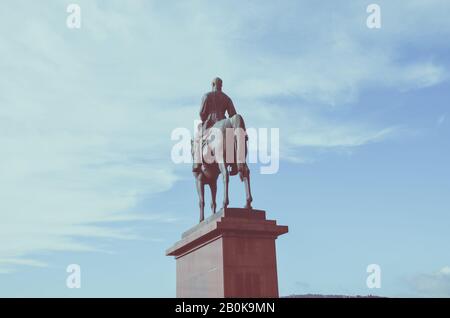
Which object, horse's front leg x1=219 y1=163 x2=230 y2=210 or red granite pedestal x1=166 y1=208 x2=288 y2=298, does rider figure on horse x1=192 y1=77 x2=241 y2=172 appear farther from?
red granite pedestal x1=166 y1=208 x2=288 y2=298

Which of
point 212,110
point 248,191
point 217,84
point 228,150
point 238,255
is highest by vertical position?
point 217,84

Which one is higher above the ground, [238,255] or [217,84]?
[217,84]

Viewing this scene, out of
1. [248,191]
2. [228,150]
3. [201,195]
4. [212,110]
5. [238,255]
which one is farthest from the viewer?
[201,195]

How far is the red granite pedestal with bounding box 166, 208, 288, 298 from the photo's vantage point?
45.4ft

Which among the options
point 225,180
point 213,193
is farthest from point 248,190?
point 213,193

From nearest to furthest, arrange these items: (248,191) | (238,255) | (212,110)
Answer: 1. (238,255)
2. (248,191)
3. (212,110)

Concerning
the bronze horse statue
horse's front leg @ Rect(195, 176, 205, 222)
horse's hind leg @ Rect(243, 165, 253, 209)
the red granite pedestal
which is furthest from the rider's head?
the red granite pedestal

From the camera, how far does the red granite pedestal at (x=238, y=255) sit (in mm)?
13844

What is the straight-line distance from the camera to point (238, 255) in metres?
14.0

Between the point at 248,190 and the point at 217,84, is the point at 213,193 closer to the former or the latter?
the point at 248,190

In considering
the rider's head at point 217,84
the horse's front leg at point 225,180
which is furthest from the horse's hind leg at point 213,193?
the rider's head at point 217,84
